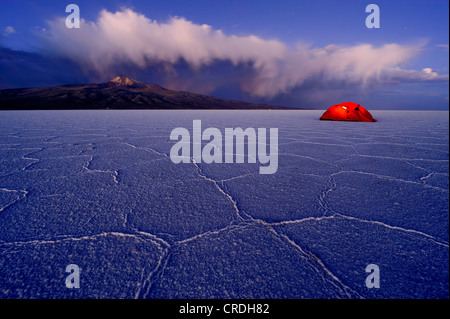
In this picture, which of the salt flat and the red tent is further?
the red tent

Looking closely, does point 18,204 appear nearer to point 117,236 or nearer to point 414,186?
point 117,236

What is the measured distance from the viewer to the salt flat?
2.35 feet

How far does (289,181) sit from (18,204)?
1.73 m

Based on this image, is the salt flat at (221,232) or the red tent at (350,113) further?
the red tent at (350,113)

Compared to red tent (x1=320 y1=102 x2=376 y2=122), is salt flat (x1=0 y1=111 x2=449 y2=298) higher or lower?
lower

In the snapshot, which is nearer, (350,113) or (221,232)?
(221,232)

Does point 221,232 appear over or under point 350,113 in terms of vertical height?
under

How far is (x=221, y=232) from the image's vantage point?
1.00 meters

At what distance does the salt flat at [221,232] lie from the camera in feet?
2.35

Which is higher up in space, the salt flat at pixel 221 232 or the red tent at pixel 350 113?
the red tent at pixel 350 113
